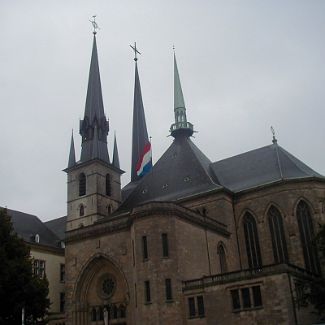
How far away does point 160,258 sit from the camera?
3244cm

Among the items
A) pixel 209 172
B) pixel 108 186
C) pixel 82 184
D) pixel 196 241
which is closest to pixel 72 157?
pixel 82 184

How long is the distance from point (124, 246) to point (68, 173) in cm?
2068

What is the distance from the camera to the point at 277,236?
129 feet

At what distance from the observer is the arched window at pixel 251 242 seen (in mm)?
39594

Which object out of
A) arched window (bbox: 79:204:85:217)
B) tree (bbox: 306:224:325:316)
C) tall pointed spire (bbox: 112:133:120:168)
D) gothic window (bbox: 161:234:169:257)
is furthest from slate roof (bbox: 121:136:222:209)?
tree (bbox: 306:224:325:316)

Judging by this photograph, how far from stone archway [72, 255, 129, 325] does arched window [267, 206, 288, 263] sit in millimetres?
12131

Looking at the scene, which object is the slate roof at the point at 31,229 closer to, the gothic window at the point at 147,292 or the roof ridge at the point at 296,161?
the gothic window at the point at 147,292

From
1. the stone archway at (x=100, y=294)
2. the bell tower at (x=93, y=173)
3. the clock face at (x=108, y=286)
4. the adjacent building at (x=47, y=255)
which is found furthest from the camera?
the bell tower at (x=93, y=173)

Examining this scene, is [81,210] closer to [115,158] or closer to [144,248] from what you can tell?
[115,158]

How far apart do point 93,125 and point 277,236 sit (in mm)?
25266

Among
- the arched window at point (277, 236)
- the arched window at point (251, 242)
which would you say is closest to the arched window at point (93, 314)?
the arched window at point (251, 242)

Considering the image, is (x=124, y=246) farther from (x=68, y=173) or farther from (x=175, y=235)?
(x=68, y=173)

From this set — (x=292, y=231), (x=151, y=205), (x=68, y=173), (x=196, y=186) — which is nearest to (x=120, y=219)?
(x=151, y=205)

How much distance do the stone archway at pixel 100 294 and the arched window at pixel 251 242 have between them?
1067 centimetres
